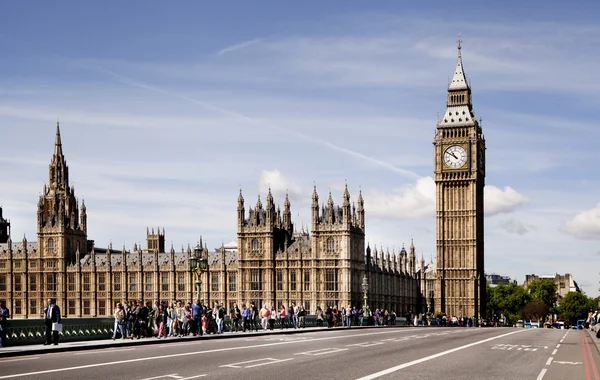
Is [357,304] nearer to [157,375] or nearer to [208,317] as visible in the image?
[208,317]

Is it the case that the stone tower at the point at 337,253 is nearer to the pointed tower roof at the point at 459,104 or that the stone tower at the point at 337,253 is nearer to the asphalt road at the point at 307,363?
the pointed tower roof at the point at 459,104

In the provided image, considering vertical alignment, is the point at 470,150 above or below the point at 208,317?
above

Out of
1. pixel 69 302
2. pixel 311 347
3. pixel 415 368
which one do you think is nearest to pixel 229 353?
pixel 311 347

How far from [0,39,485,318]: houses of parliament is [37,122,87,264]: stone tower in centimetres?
14

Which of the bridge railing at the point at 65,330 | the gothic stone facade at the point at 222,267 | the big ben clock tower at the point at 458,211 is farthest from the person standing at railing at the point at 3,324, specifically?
the big ben clock tower at the point at 458,211

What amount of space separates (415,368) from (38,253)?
344ft

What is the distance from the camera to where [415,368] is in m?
26.4

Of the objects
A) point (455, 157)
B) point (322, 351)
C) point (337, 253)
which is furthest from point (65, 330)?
point (455, 157)

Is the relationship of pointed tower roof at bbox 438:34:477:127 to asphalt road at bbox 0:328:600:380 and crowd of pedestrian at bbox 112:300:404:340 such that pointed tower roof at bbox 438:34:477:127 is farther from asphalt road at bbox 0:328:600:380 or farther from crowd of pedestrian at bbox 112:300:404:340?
asphalt road at bbox 0:328:600:380

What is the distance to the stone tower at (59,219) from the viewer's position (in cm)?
12369

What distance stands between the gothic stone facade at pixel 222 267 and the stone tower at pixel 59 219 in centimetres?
14

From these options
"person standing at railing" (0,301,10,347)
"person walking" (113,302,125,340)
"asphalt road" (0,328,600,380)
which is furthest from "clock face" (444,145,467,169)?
"person standing at railing" (0,301,10,347)

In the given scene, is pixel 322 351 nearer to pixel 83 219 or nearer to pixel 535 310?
pixel 83 219

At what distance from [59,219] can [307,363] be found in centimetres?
10285
